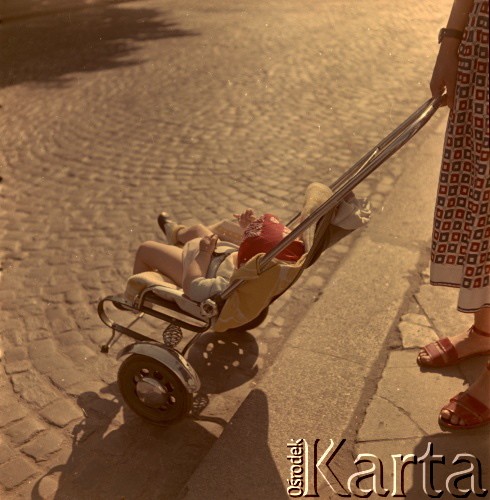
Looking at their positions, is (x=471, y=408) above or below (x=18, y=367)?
above

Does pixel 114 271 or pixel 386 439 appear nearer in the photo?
pixel 386 439

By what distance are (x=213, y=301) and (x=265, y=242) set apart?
0.37 metres

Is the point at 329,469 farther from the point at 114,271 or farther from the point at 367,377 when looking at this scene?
the point at 114,271

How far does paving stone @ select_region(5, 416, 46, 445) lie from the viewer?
11.6 feet

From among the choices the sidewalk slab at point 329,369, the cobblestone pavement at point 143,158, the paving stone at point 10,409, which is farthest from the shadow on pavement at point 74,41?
the paving stone at point 10,409

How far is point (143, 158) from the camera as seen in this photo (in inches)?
267

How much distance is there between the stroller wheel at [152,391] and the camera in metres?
3.35

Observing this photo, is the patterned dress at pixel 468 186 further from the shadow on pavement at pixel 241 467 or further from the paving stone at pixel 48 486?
the paving stone at pixel 48 486

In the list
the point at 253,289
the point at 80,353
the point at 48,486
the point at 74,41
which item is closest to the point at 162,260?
the point at 253,289

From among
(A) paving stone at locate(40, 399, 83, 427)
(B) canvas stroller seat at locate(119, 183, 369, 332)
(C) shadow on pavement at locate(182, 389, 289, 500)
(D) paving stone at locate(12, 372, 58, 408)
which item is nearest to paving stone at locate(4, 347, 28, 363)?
(D) paving stone at locate(12, 372, 58, 408)

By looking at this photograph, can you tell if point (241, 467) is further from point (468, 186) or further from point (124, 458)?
point (468, 186)

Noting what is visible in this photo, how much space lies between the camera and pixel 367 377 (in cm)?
377

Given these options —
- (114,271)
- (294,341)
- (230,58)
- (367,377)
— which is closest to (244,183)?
(114,271)

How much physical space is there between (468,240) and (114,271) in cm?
251
